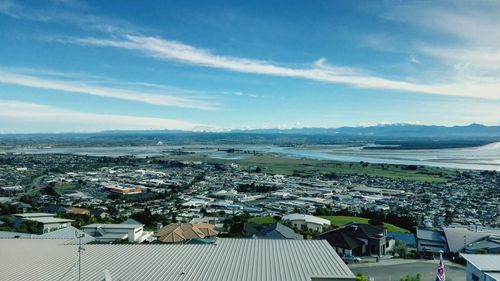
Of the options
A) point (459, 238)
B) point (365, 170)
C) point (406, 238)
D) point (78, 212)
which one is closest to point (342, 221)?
point (406, 238)

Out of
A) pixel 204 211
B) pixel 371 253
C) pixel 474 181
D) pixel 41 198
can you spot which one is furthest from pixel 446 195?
pixel 41 198

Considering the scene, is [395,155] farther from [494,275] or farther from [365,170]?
[494,275]

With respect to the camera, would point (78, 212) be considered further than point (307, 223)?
Yes

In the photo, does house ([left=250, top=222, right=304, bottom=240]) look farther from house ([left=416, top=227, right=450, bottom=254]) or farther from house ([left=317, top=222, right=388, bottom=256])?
house ([left=416, top=227, right=450, bottom=254])

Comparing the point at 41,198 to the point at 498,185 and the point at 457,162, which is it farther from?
the point at 457,162

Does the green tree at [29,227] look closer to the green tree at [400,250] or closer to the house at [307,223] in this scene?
the house at [307,223]
